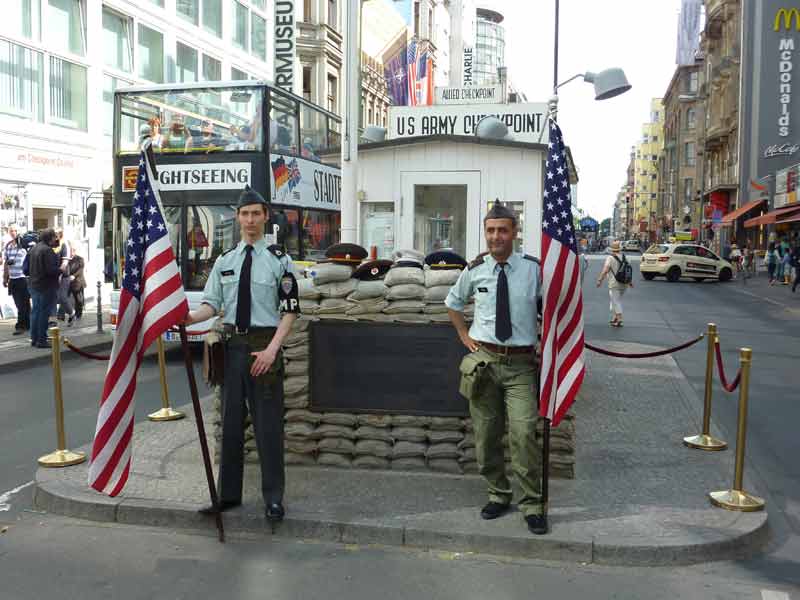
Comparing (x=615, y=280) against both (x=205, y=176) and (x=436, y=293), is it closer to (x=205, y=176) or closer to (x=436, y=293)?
(x=205, y=176)

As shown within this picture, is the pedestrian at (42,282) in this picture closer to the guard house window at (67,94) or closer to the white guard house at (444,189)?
the white guard house at (444,189)

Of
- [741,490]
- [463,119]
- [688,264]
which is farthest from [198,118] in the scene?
[688,264]

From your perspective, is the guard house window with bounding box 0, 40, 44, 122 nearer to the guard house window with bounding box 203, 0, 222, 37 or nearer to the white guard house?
the guard house window with bounding box 203, 0, 222, 37

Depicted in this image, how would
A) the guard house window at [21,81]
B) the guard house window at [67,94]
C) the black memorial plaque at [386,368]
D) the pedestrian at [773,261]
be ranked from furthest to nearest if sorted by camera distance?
the pedestrian at [773,261] < the guard house window at [67,94] < the guard house window at [21,81] < the black memorial plaque at [386,368]

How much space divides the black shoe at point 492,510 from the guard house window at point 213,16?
1159 inches

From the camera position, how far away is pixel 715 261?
3547 centimetres

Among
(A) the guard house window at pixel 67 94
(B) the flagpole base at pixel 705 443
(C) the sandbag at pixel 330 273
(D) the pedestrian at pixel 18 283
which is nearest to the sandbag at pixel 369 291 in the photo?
(C) the sandbag at pixel 330 273

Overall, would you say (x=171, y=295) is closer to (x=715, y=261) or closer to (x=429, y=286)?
(x=429, y=286)

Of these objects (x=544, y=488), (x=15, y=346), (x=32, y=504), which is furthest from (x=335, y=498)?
(x=15, y=346)

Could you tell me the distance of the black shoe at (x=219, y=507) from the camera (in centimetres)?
515

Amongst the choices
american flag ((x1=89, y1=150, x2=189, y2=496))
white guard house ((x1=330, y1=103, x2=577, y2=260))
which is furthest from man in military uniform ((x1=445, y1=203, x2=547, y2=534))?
white guard house ((x1=330, y1=103, x2=577, y2=260))

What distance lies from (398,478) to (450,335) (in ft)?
3.63

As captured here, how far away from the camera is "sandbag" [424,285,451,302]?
609cm

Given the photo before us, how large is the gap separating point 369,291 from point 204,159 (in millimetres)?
6815
